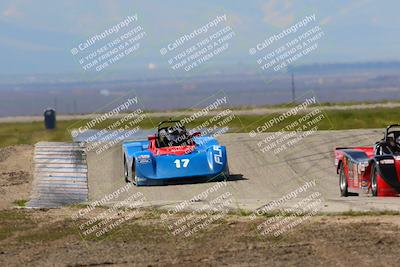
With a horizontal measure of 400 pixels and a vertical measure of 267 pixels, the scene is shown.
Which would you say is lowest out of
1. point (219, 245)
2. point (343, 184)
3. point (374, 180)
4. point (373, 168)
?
point (219, 245)

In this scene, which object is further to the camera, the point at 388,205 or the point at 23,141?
the point at 23,141

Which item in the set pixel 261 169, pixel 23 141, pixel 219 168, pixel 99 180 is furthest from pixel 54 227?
pixel 23 141

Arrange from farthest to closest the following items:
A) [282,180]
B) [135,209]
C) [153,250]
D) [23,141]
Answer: [23,141], [282,180], [135,209], [153,250]

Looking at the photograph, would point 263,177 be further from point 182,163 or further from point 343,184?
point 343,184

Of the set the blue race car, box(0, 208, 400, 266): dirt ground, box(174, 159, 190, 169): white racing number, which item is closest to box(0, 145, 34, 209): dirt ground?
the blue race car

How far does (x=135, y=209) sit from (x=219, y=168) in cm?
589

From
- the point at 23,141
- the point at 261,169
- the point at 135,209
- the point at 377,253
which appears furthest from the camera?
the point at 23,141

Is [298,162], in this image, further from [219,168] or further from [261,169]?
[219,168]

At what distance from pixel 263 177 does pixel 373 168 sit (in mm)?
6653

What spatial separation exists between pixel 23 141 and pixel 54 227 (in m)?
28.4

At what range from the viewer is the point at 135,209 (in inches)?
692

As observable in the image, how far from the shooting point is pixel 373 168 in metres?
18.7

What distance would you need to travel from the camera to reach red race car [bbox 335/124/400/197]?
59.9 feet

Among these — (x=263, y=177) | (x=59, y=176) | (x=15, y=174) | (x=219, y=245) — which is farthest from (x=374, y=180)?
(x=15, y=174)
